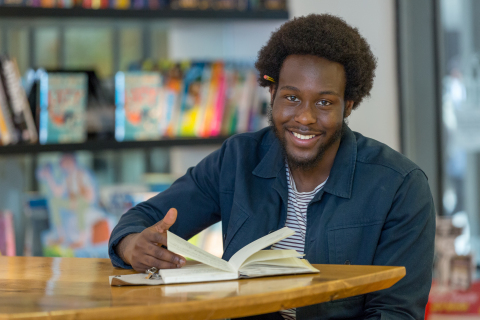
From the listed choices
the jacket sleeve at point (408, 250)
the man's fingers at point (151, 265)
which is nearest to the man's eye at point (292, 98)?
the jacket sleeve at point (408, 250)

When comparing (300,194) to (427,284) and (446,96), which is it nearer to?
(427,284)

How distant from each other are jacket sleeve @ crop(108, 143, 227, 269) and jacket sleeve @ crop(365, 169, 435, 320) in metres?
0.51

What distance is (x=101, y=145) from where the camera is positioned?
7.11 ft

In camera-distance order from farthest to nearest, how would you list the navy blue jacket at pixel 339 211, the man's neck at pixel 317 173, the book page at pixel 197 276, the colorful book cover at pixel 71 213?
the colorful book cover at pixel 71 213 → the man's neck at pixel 317 173 → the navy blue jacket at pixel 339 211 → the book page at pixel 197 276

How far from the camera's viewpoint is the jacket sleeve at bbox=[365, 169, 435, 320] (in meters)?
1.26

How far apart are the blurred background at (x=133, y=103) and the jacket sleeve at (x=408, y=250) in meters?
1.12

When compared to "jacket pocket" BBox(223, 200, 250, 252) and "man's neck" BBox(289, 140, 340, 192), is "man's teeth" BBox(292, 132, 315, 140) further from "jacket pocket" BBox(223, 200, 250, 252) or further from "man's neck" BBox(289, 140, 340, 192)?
"jacket pocket" BBox(223, 200, 250, 252)

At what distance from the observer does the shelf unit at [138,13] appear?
78.6 inches

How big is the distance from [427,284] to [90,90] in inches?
59.4

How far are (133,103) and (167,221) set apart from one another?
3.78ft

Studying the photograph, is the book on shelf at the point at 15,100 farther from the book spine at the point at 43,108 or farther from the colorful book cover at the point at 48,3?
the colorful book cover at the point at 48,3

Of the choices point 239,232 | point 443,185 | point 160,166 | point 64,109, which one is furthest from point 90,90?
point 443,185

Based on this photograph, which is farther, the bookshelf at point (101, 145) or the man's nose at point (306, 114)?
the bookshelf at point (101, 145)

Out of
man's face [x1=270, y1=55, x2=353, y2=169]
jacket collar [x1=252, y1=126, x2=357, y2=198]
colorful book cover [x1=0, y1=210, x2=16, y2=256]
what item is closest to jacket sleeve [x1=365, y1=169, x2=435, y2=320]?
jacket collar [x1=252, y1=126, x2=357, y2=198]
